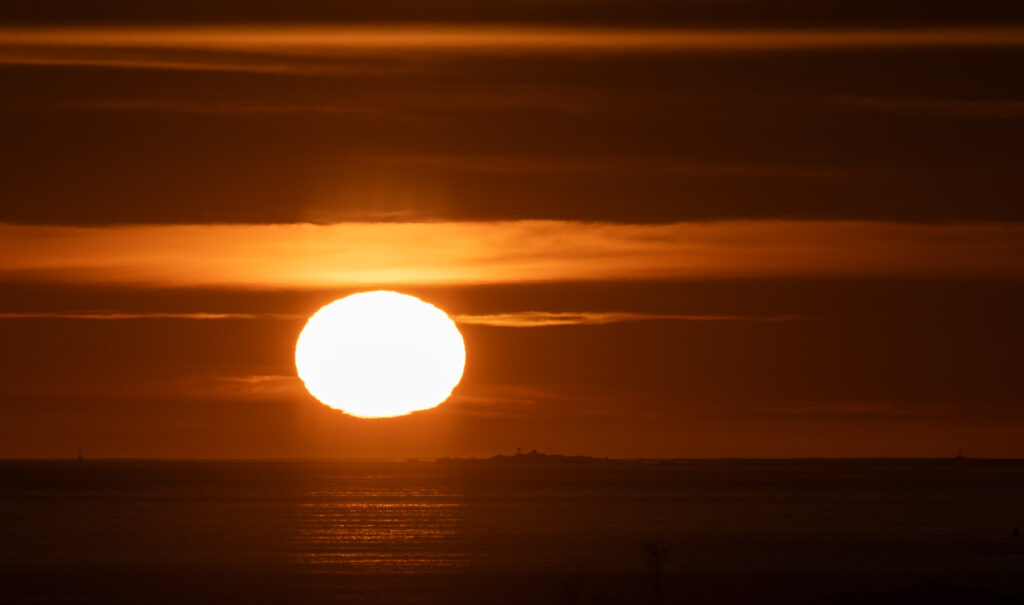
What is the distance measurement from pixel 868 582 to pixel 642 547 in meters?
24.6

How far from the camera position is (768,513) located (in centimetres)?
15512

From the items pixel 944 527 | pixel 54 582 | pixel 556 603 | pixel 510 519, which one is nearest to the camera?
pixel 556 603

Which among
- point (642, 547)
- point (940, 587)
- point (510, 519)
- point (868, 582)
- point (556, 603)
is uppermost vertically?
point (510, 519)

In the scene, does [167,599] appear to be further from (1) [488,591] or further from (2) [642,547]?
(2) [642,547]

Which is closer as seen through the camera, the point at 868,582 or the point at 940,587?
the point at 940,587

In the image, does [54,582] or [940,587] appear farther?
[54,582]

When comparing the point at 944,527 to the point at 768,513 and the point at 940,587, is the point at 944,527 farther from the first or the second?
the point at 940,587

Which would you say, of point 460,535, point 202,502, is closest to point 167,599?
point 460,535

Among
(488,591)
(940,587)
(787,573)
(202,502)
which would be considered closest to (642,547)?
(787,573)

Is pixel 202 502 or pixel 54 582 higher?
pixel 202 502

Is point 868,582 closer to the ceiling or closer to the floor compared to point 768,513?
closer to the floor

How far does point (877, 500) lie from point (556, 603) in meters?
133

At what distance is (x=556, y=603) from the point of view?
68000 millimetres

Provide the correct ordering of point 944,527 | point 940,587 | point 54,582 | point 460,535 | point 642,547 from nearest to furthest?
point 940,587, point 54,582, point 642,547, point 460,535, point 944,527
